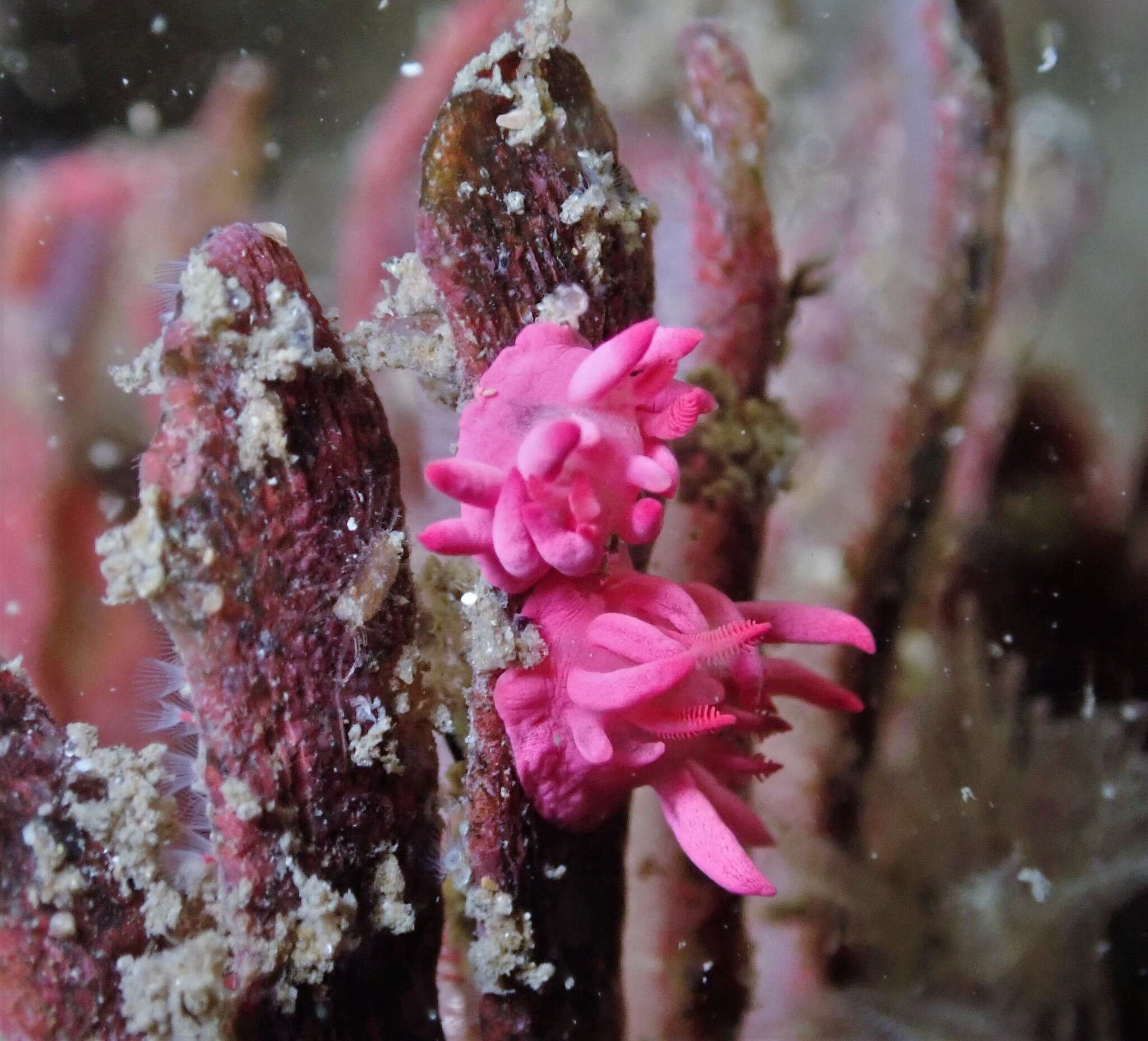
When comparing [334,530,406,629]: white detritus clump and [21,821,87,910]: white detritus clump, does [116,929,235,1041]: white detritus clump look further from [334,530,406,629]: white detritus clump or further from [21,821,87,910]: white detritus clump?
[334,530,406,629]: white detritus clump

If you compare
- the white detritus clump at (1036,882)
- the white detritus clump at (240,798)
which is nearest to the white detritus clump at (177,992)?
the white detritus clump at (240,798)

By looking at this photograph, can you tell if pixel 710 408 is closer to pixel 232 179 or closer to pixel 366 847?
pixel 366 847

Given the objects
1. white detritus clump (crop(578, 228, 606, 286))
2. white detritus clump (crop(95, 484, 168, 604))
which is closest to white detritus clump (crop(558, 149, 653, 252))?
white detritus clump (crop(578, 228, 606, 286))

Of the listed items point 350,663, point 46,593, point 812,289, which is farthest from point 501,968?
point 812,289

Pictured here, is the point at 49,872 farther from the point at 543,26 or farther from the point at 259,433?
the point at 543,26

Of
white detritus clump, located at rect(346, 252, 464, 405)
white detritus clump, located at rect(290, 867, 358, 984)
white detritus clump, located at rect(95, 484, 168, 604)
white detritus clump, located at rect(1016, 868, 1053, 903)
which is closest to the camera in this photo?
white detritus clump, located at rect(95, 484, 168, 604)

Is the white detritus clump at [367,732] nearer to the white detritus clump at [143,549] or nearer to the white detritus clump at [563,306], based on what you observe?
the white detritus clump at [143,549]
